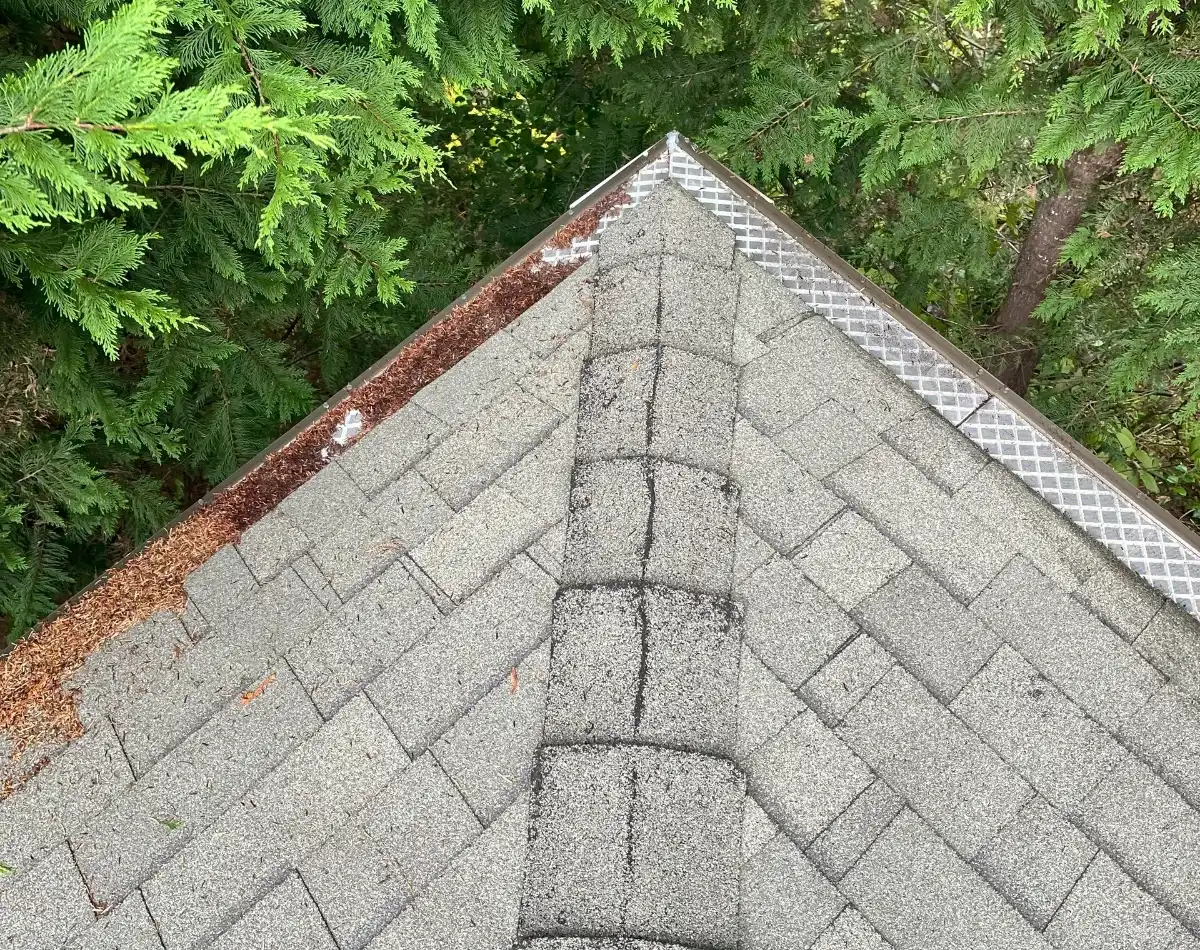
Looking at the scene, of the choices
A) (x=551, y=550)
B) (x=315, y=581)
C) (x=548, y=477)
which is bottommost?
(x=315, y=581)

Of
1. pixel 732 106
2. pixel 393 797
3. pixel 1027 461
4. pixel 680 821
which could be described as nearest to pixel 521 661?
pixel 393 797

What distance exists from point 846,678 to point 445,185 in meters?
6.66

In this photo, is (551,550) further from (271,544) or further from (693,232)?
(693,232)

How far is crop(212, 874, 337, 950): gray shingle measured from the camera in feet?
8.59

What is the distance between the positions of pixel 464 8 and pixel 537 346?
1.94 meters

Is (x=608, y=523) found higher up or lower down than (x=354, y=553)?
higher up

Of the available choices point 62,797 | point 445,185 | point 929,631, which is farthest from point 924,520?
point 445,185

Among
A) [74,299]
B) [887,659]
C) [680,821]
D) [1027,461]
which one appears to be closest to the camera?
[680,821]

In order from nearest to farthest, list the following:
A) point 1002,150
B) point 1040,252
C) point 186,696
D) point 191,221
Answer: point 186,696
point 191,221
point 1002,150
point 1040,252

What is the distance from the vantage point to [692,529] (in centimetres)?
308

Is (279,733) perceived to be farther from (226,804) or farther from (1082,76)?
(1082,76)

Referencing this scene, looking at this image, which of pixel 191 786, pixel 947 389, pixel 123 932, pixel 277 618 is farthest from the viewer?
pixel 947 389

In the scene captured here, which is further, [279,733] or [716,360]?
[716,360]

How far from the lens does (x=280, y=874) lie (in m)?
2.73
